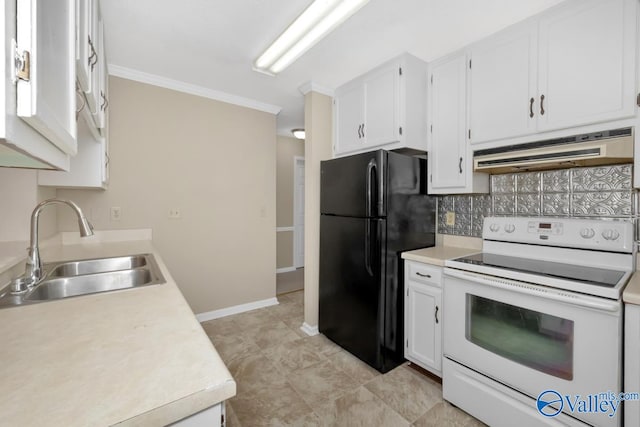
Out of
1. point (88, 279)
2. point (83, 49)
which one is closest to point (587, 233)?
point (83, 49)

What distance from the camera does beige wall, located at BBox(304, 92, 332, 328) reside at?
8.91ft

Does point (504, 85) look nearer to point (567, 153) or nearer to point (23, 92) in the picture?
point (567, 153)

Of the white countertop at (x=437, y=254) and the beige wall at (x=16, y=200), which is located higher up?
the beige wall at (x=16, y=200)

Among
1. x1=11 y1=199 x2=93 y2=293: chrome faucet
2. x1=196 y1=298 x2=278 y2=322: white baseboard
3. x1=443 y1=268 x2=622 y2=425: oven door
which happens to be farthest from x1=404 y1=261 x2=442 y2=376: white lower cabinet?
x1=11 y1=199 x2=93 y2=293: chrome faucet

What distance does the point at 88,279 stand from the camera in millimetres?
1445

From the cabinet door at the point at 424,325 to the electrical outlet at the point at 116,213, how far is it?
252 cm

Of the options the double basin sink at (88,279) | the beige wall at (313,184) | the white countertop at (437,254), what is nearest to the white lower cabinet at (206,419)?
the double basin sink at (88,279)

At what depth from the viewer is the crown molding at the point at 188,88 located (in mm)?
2496

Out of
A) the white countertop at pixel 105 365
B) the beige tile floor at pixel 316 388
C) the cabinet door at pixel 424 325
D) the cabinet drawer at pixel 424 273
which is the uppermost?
the white countertop at pixel 105 365

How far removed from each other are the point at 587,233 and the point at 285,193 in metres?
4.09

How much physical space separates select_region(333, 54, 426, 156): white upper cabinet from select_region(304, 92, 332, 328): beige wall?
1.00 ft

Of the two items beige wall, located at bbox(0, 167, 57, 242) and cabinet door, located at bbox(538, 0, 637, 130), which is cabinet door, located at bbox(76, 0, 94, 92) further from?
cabinet door, located at bbox(538, 0, 637, 130)

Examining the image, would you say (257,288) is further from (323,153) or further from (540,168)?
(540,168)

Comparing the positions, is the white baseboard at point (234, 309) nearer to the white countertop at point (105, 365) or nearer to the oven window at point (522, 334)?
the white countertop at point (105, 365)
